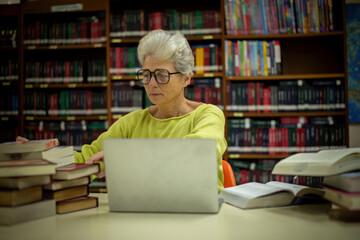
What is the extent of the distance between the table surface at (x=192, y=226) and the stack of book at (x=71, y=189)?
0.12ft

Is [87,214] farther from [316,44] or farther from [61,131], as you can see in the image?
[316,44]

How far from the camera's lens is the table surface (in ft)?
2.52

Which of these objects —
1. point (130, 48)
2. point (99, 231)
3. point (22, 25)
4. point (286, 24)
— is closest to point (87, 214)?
point (99, 231)

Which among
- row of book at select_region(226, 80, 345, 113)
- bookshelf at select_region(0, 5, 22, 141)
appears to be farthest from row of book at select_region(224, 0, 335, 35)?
bookshelf at select_region(0, 5, 22, 141)

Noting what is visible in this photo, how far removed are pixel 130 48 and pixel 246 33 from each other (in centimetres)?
110

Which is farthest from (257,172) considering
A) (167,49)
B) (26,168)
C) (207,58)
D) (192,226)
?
(26,168)

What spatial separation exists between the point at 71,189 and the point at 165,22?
2.58m

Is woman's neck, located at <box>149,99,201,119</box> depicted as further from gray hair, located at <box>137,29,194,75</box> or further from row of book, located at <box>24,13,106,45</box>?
row of book, located at <box>24,13,106,45</box>

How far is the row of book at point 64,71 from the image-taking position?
3420 mm

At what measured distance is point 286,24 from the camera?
321 cm

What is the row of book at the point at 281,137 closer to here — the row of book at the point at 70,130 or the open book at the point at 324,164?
the row of book at the point at 70,130

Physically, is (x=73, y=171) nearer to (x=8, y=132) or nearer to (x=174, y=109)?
(x=174, y=109)

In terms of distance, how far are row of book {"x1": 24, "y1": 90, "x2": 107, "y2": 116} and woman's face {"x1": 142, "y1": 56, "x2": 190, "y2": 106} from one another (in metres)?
1.87

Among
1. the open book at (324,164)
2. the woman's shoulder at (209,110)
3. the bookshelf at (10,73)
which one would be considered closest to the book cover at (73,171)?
the open book at (324,164)
